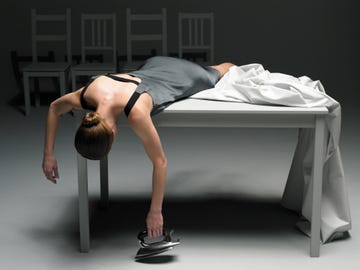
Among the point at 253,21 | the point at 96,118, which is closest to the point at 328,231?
the point at 96,118

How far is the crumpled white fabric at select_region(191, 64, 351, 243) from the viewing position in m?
3.56

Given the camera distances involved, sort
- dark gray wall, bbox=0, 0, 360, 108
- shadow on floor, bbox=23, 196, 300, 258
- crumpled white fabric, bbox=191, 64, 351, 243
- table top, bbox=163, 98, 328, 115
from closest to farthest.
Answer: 1. table top, bbox=163, 98, 328, 115
2. crumpled white fabric, bbox=191, 64, 351, 243
3. shadow on floor, bbox=23, 196, 300, 258
4. dark gray wall, bbox=0, 0, 360, 108

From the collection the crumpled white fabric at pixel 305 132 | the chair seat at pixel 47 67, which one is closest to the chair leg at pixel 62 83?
the chair seat at pixel 47 67

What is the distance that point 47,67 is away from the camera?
6527mm

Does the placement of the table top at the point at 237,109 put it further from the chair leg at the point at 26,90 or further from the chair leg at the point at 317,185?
the chair leg at the point at 26,90

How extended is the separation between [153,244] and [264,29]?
4.93 meters

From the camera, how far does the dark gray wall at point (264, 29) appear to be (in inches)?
313

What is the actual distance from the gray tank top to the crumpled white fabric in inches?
2.9

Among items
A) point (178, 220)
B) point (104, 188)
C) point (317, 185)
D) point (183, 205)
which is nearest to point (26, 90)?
point (104, 188)

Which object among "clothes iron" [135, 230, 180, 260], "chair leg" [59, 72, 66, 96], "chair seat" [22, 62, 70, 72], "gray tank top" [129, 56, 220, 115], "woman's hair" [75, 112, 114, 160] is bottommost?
"clothes iron" [135, 230, 180, 260]

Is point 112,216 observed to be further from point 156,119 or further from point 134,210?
point 156,119

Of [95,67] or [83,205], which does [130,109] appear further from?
[95,67]

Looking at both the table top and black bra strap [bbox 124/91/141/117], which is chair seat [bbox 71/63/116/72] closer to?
the table top

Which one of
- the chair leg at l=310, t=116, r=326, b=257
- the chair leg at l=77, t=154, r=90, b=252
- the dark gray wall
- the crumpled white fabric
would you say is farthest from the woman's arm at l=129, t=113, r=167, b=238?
the dark gray wall
